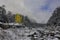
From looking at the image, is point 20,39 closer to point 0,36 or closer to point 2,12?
point 0,36

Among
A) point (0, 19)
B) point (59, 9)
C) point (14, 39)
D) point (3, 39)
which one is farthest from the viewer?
point (59, 9)

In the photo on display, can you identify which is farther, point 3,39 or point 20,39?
point 20,39

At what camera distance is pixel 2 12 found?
1681 inches

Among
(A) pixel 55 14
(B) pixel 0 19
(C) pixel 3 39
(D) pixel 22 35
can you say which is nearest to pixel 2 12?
(B) pixel 0 19

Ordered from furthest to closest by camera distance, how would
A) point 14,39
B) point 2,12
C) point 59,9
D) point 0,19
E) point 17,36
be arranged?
point 59,9 < point 2,12 < point 0,19 < point 17,36 < point 14,39

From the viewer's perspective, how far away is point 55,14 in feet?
158

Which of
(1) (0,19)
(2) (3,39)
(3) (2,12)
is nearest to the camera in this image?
(2) (3,39)

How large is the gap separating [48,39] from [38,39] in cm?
133

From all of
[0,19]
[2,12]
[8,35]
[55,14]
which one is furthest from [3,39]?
[55,14]

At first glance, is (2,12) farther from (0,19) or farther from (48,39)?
(48,39)

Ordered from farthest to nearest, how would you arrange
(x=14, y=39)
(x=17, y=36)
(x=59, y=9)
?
(x=59, y=9)
(x=17, y=36)
(x=14, y=39)

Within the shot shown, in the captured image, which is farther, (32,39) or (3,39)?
(32,39)

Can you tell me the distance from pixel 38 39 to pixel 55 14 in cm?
2847

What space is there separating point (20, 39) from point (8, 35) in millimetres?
1440
